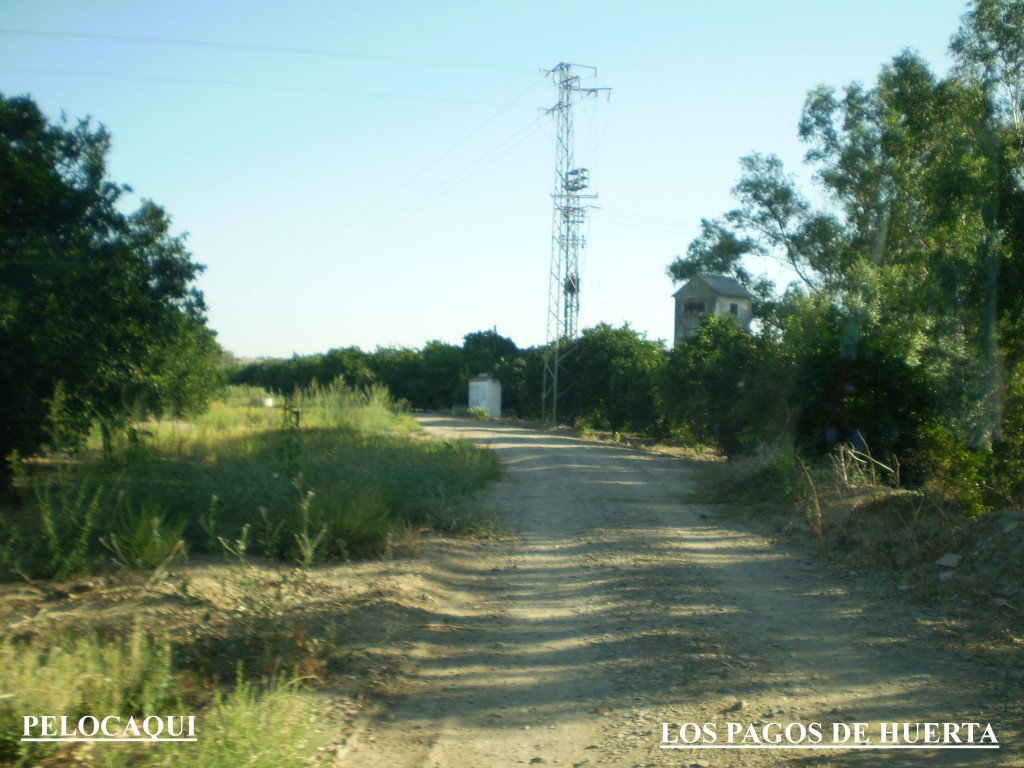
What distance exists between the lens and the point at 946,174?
47.1 ft

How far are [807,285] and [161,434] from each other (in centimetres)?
2301

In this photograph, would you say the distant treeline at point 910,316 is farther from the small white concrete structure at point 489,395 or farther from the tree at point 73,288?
the small white concrete structure at point 489,395

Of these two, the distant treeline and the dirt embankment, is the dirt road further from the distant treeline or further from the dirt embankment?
the distant treeline

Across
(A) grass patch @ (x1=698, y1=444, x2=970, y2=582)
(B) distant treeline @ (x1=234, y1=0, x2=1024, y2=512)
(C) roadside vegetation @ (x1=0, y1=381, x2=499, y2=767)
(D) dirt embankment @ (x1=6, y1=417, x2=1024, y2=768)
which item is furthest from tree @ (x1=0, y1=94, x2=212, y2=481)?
(B) distant treeline @ (x1=234, y1=0, x2=1024, y2=512)

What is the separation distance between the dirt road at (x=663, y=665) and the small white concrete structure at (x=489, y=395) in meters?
38.7

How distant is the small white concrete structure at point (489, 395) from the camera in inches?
1930

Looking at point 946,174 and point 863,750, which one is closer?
point 863,750

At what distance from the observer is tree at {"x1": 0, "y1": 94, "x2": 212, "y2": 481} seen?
35.1ft

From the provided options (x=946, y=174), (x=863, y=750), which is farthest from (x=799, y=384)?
(x=863, y=750)

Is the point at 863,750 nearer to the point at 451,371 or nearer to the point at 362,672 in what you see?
the point at 362,672

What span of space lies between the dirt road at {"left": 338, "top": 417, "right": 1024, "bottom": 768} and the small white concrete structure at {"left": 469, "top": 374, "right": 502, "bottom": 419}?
127 ft

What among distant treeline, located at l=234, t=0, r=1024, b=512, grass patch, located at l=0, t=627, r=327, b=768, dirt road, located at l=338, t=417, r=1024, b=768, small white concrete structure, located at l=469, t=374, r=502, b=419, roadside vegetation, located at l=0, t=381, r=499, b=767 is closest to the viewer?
grass patch, located at l=0, t=627, r=327, b=768

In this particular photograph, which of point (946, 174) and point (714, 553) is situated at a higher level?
point (946, 174)

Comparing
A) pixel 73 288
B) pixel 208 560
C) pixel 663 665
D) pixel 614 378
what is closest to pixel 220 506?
pixel 208 560
